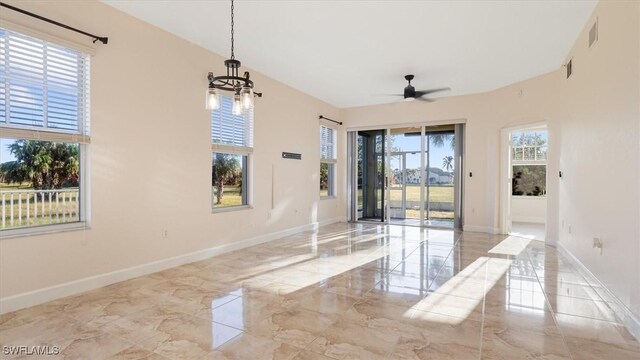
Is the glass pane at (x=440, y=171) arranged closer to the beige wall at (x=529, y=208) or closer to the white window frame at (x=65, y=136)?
the beige wall at (x=529, y=208)

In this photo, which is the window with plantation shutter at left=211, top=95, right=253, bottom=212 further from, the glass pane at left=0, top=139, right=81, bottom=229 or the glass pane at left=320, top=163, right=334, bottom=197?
the glass pane at left=320, top=163, right=334, bottom=197

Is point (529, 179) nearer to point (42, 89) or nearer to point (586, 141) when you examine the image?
point (586, 141)

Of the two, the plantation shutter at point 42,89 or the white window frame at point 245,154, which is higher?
the plantation shutter at point 42,89

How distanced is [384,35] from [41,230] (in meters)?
4.39

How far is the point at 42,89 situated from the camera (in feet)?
→ 10.1

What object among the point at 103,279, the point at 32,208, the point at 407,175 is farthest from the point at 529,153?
the point at 32,208

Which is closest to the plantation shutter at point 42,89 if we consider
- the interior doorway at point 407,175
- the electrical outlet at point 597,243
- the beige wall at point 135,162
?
the beige wall at point 135,162

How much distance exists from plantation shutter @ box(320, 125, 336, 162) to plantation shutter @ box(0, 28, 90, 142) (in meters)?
5.09

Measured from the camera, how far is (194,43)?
175 inches

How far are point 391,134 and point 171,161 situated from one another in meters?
5.50

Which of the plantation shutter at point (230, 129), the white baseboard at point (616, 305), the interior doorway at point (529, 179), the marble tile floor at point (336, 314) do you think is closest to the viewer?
the marble tile floor at point (336, 314)

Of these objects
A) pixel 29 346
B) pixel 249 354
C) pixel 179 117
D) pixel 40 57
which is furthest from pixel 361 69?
pixel 29 346

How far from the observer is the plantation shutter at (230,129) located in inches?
193

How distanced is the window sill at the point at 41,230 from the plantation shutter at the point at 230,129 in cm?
203
